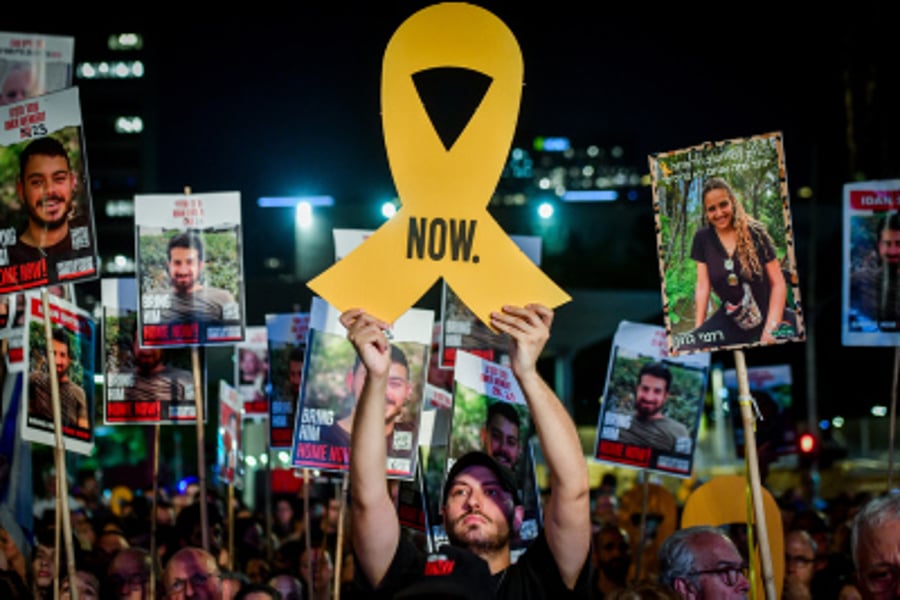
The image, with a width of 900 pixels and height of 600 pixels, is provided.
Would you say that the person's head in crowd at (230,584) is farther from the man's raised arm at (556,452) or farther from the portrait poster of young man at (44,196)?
the man's raised arm at (556,452)

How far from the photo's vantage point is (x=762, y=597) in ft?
19.3

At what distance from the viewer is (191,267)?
8109 mm

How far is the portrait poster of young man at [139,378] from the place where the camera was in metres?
8.81

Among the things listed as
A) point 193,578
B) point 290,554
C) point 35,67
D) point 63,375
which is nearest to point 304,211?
point 290,554

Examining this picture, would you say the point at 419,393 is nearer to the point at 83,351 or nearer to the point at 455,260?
the point at 83,351

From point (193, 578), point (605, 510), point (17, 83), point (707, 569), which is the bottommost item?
point (605, 510)

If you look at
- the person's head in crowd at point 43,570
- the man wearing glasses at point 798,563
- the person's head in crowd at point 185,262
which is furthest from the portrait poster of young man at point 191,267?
the man wearing glasses at point 798,563

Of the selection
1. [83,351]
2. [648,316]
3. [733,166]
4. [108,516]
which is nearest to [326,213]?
[648,316]

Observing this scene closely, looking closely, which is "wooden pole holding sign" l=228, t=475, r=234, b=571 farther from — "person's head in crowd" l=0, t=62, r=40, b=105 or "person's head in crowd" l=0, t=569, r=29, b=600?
"person's head in crowd" l=0, t=62, r=40, b=105

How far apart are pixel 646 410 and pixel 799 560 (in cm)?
160

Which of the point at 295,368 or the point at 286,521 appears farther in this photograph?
the point at 286,521

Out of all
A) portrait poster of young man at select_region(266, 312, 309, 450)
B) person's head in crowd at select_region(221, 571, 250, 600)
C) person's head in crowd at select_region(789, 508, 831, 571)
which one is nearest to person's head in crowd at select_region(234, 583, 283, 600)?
person's head in crowd at select_region(221, 571, 250, 600)

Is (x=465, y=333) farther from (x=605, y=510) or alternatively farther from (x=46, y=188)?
(x=605, y=510)

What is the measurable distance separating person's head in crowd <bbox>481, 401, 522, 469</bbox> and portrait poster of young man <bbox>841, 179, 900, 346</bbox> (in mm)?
2174
